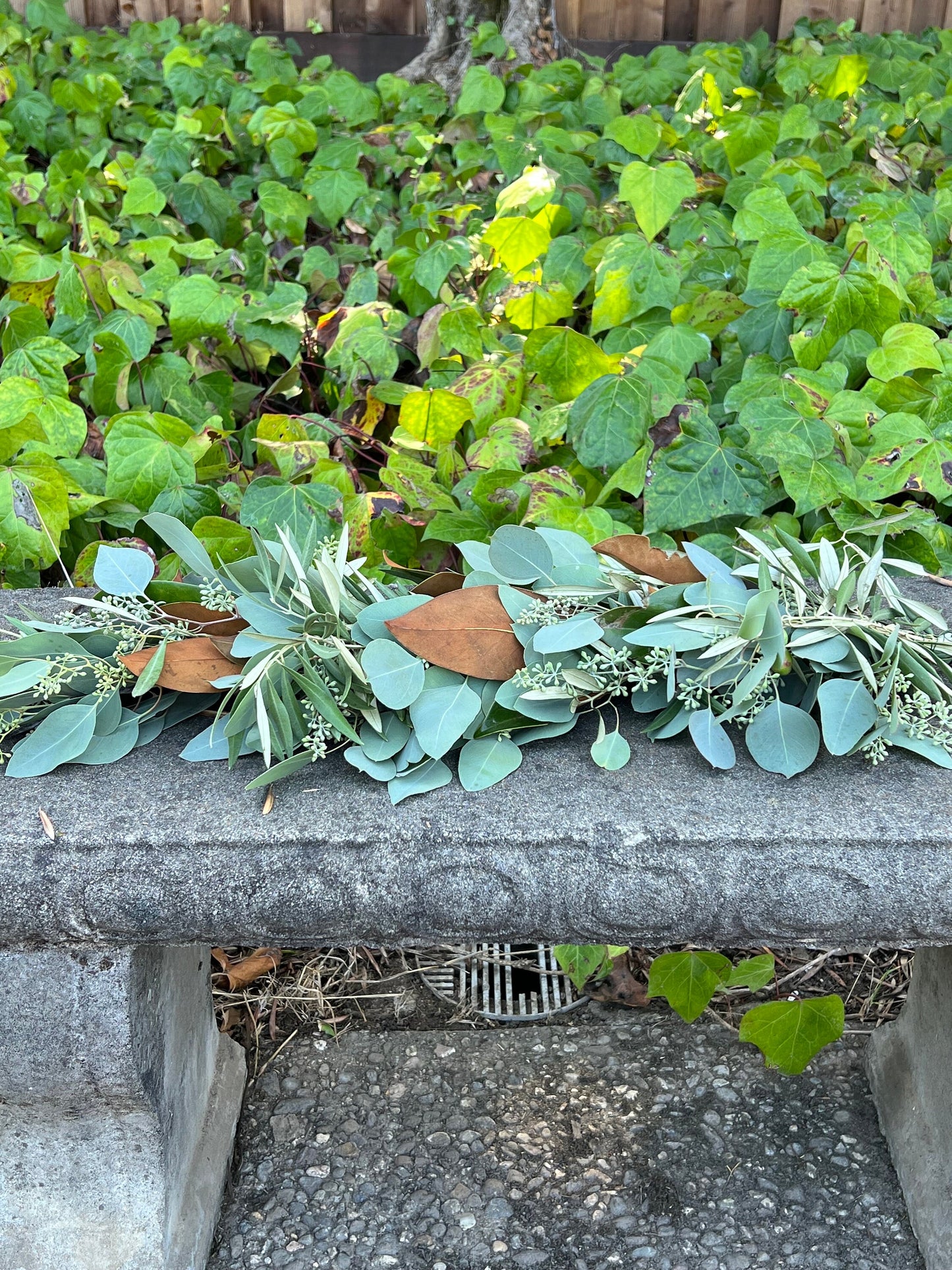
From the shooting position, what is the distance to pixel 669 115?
2.94m

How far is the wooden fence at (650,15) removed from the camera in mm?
3529

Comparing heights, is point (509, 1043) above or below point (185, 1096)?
below

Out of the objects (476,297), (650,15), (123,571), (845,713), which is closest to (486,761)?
(845,713)

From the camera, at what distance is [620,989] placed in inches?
64.8

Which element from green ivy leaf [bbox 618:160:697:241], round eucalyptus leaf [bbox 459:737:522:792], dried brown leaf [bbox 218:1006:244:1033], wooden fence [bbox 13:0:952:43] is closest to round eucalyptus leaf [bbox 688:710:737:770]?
round eucalyptus leaf [bbox 459:737:522:792]

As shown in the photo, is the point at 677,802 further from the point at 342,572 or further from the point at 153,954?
the point at 153,954

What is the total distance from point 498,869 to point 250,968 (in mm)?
1013

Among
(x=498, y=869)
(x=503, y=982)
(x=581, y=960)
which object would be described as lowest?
(x=503, y=982)

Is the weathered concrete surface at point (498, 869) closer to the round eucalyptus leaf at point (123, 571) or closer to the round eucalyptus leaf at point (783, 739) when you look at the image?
the round eucalyptus leaf at point (783, 739)

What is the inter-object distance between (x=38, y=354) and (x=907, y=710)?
56.7 inches

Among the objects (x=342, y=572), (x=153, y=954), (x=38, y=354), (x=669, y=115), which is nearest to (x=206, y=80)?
(x=669, y=115)

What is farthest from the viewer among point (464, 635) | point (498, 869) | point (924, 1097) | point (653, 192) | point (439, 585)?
point (653, 192)

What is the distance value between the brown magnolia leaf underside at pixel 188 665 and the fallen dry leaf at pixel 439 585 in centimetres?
21

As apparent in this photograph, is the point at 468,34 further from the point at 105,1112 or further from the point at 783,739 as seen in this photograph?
the point at 105,1112
